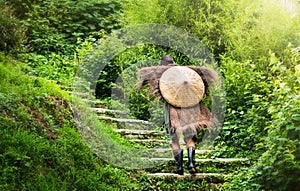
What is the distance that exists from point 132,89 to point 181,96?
12.5 feet

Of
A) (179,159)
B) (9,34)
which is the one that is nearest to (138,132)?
(179,159)

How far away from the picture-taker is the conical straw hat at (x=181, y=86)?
6.22 m

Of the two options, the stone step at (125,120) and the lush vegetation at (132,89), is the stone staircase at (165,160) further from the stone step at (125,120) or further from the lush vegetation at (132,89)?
the lush vegetation at (132,89)

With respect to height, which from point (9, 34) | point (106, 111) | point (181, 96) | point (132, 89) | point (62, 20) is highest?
point (62, 20)

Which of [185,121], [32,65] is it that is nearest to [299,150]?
[185,121]

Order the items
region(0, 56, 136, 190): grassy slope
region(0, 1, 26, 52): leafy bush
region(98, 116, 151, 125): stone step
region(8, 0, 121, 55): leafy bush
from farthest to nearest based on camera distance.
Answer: region(8, 0, 121, 55): leafy bush, region(0, 1, 26, 52): leafy bush, region(98, 116, 151, 125): stone step, region(0, 56, 136, 190): grassy slope

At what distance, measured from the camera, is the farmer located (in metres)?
6.26

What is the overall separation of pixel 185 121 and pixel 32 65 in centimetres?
461

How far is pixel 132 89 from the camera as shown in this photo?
32.7 feet

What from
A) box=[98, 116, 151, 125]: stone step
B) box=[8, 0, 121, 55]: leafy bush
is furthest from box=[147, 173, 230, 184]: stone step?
box=[8, 0, 121, 55]: leafy bush

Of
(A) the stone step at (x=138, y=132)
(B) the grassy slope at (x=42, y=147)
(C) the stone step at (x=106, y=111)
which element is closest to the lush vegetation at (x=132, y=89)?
(B) the grassy slope at (x=42, y=147)

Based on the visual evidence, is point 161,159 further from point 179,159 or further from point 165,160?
point 179,159

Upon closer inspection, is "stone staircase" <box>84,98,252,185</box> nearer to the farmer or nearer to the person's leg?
the person's leg

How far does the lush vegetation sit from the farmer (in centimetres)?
72
